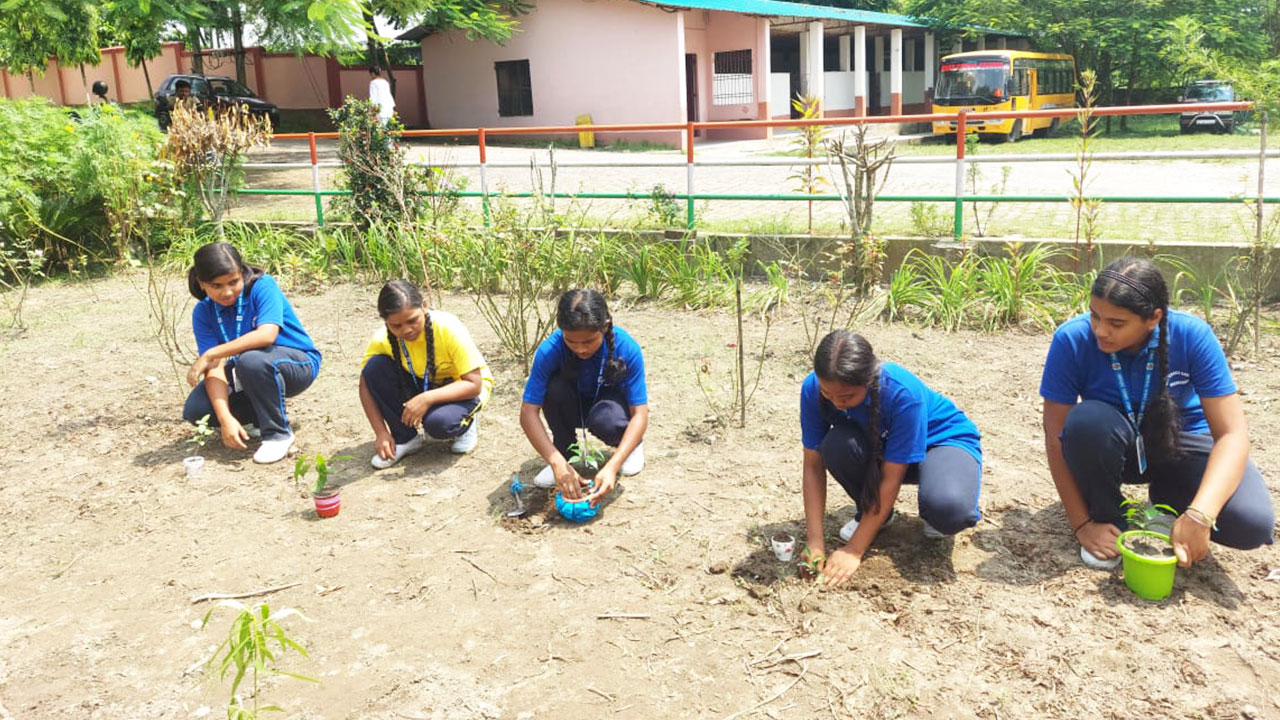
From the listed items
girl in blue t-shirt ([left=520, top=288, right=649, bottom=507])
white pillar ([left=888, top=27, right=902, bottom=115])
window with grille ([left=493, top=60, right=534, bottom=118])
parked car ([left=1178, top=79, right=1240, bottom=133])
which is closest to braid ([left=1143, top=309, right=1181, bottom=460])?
girl in blue t-shirt ([left=520, top=288, right=649, bottom=507])

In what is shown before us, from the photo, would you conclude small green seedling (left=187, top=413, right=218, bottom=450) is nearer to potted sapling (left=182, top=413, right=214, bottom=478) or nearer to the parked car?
potted sapling (left=182, top=413, right=214, bottom=478)

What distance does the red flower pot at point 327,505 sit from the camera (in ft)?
11.5

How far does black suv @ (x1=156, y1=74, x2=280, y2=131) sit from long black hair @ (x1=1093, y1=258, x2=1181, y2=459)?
1860 centimetres

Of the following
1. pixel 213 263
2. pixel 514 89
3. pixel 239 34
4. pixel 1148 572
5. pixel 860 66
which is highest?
pixel 239 34

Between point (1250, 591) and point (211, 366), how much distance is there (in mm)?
3724

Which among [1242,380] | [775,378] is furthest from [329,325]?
[1242,380]

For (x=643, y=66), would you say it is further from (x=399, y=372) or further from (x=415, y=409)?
(x=415, y=409)

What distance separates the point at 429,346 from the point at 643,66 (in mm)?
16782

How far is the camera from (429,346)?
3.91 metres

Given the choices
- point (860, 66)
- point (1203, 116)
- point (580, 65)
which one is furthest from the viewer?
point (860, 66)

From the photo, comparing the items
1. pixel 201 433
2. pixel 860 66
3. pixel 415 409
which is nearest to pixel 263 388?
pixel 201 433

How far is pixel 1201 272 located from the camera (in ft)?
19.4

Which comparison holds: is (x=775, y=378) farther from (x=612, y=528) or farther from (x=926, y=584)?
(x=926, y=584)

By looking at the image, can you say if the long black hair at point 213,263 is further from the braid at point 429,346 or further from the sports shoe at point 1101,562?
the sports shoe at point 1101,562
